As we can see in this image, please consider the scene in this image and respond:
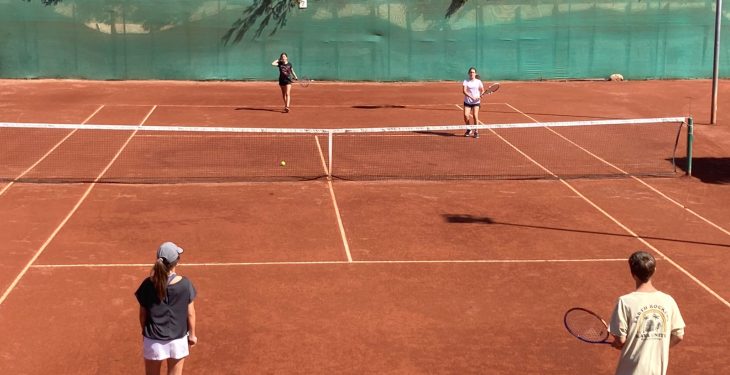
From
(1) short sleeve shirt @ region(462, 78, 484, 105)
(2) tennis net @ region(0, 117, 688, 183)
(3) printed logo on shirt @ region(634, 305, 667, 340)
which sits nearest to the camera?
(3) printed logo on shirt @ region(634, 305, 667, 340)

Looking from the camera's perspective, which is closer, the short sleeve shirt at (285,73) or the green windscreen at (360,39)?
the short sleeve shirt at (285,73)

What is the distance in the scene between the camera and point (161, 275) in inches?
A: 273

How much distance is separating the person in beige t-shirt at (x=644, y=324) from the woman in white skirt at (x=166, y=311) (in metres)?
3.36

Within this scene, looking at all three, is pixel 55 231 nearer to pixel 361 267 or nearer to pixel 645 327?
pixel 361 267

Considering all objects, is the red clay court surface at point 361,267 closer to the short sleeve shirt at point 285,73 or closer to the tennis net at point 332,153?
the tennis net at point 332,153

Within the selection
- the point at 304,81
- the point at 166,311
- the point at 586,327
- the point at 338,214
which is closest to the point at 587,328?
the point at 586,327

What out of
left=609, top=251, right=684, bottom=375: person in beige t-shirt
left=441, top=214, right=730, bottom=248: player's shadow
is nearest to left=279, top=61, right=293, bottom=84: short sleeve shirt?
left=441, top=214, right=730, bottom=248: player's shadow

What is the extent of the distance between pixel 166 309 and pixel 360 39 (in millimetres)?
28108

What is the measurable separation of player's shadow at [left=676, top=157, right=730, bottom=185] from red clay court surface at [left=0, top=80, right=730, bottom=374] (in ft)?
0.27

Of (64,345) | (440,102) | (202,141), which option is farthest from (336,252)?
(440,102)

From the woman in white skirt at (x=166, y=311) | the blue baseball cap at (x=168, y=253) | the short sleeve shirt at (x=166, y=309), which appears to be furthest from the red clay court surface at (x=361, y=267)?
the blue baseball cap at (x=168, y=253)

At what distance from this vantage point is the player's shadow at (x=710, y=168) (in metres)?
17.6

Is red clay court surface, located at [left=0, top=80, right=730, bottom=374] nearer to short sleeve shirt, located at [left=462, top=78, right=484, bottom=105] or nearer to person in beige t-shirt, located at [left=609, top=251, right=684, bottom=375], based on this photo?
person in beige t-shirt, located at [left=609, top=251, right=684, bottom=375]

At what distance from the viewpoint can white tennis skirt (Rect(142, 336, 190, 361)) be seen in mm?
7148
